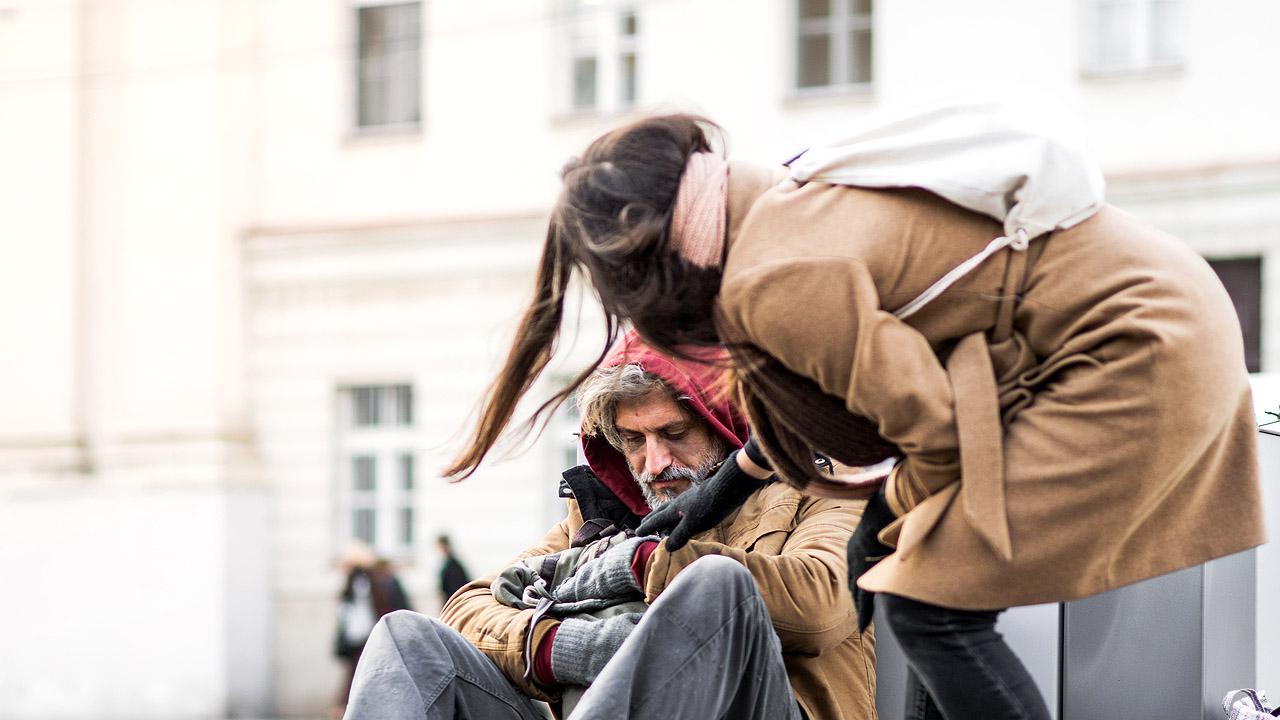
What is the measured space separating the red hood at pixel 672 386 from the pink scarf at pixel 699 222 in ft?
3.02

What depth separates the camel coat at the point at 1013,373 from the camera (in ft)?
6.81

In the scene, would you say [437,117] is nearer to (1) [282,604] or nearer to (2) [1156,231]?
(1) [282,604]

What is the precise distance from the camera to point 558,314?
241cm

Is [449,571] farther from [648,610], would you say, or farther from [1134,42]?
[648,610]

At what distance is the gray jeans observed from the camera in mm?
2295

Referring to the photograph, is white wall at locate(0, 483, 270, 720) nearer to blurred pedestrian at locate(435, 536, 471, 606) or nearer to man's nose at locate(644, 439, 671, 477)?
blurred pedestrian at locate(435, 536, 471, 606)

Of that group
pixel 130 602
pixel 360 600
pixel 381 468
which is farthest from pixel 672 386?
pixel 130 602

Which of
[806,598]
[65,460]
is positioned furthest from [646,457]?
[65,460]

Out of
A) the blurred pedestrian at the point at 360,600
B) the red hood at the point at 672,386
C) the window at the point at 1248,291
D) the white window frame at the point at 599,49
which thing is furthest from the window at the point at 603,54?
the red hood at the point at 672,386

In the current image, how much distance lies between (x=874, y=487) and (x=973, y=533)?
1.24 feet

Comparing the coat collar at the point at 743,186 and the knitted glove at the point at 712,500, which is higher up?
the coat collar at the point at 743,186

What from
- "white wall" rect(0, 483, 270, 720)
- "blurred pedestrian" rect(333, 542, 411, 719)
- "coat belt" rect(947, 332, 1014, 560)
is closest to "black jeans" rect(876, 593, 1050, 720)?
"coat belt" rect(947, 332, 1014, 560)

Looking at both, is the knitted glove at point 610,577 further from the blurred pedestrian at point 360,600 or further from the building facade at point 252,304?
the building facade at point 252,304

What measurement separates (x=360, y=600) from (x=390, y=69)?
4.59 meters
